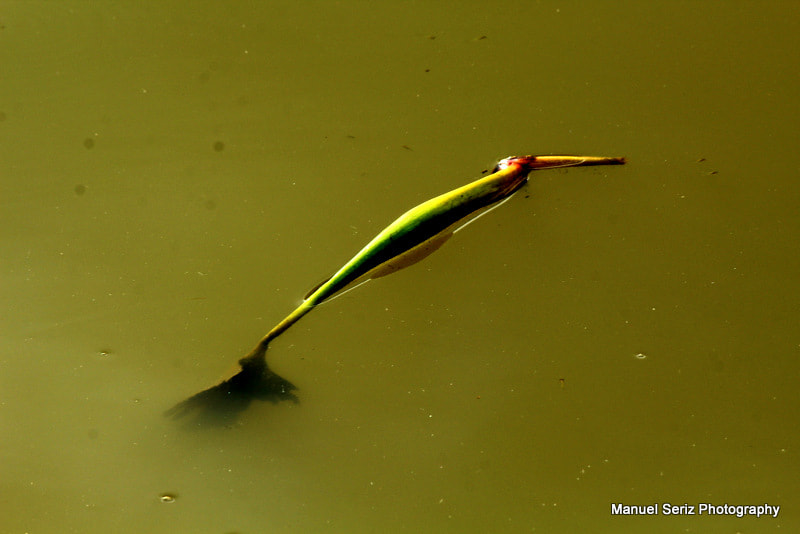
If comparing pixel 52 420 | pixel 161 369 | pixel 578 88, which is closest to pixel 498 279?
pixel 578 88

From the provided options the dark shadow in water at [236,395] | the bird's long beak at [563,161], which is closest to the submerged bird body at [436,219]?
the bird's long beak at [563,161]

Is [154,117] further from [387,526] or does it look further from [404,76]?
[387,526]

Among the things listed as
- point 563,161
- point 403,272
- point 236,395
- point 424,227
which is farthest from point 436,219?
point 236,395

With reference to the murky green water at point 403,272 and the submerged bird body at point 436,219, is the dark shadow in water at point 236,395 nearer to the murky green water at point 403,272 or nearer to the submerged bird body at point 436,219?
the murky green water at point 403,272

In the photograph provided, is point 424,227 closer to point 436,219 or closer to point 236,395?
point 436,219

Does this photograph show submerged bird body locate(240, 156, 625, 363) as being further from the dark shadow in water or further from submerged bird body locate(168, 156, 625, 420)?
the dark shadow in water

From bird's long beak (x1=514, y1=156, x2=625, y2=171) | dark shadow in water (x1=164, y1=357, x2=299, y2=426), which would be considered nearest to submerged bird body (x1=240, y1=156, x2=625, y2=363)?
bird's long beak (x1=514, y1=156, x2=625, y2=171)

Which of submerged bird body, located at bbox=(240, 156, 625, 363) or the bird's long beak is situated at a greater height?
the bird's long beak
